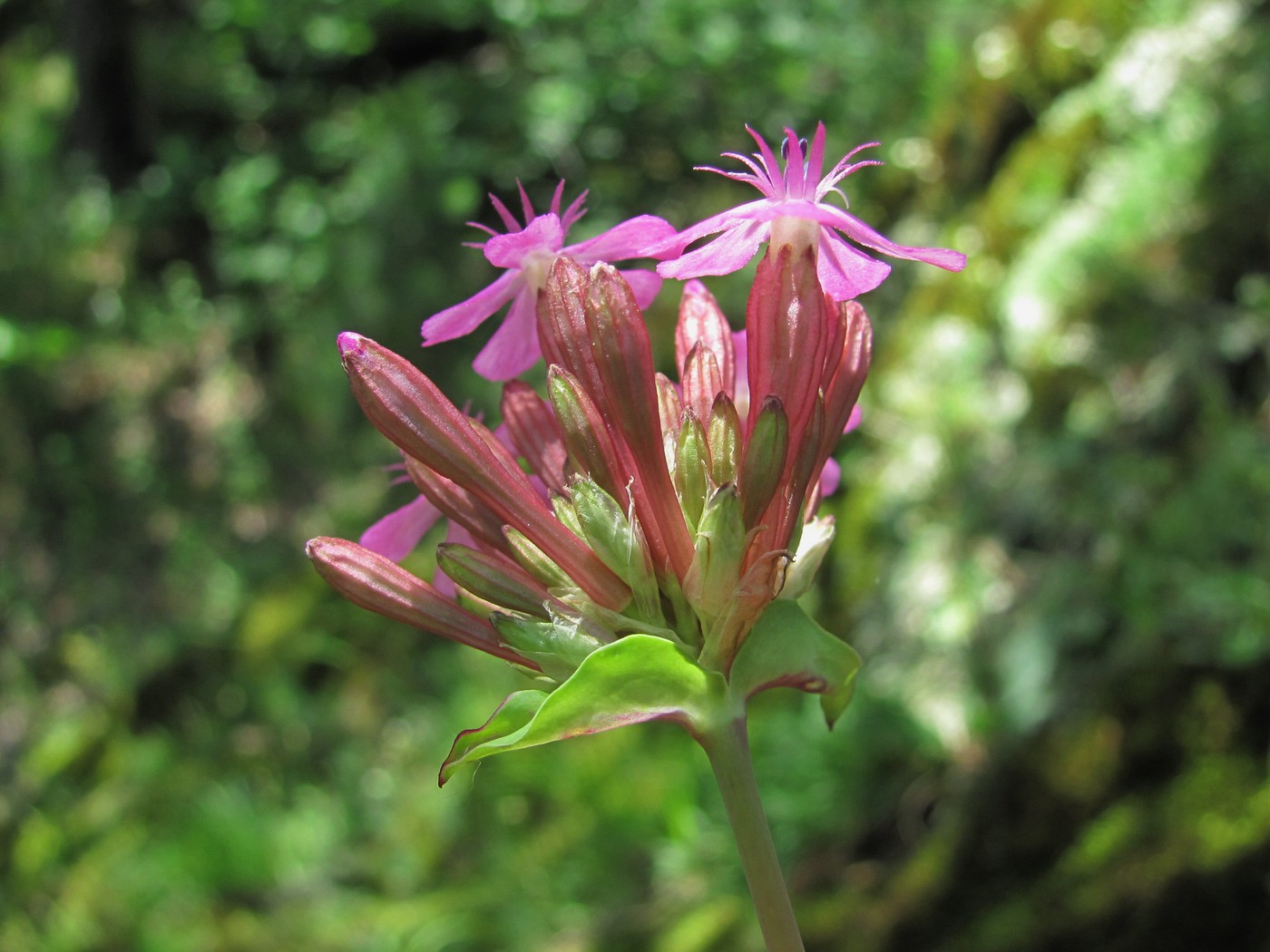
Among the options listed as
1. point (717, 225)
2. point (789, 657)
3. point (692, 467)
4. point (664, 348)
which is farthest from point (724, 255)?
point (664, 348)

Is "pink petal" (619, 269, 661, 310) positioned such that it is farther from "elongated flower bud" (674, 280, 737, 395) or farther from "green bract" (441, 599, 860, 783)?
"green bract" (441, 599, 860, 783)

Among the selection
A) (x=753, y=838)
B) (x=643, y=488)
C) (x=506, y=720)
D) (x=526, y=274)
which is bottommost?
(x=753, y=838)

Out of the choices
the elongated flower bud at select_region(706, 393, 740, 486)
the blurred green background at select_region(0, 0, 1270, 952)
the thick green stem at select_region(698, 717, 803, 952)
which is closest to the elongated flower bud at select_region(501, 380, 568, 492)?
the elongated flower bud at select_region(706, 393, 740, 486)

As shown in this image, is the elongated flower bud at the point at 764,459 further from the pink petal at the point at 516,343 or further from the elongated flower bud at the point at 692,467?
the pink petal at the point at 516,343

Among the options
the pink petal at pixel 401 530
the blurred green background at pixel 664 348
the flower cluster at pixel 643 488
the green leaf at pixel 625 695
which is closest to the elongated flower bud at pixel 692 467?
the flower cluster at pixel 643 488

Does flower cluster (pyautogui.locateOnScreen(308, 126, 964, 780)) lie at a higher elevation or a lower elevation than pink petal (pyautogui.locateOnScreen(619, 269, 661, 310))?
lower

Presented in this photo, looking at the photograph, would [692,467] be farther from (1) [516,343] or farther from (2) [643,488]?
(1) [516,343]
